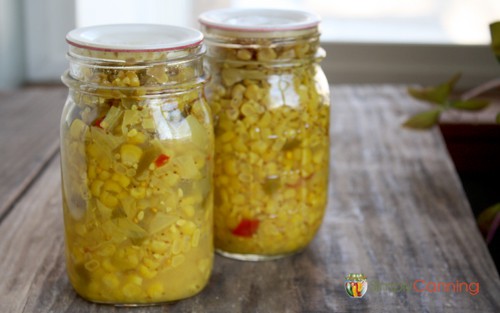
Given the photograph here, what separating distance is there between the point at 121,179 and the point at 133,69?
0.32 ft

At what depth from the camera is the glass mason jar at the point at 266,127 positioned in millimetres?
841

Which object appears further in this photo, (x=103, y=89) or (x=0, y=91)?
(x=0, y=91)

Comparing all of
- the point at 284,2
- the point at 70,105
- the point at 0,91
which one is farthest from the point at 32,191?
the point at 284,2

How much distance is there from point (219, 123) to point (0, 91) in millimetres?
771

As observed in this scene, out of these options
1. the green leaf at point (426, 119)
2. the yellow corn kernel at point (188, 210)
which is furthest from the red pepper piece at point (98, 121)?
the green leaf at point (426, 119)

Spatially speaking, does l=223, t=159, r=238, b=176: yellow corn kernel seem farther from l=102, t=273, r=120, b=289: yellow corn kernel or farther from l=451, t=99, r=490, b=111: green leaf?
l=451, t=99, r=490, b=111: green leaf

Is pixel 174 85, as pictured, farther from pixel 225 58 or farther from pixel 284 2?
pixel 284 2

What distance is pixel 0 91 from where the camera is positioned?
1.50 metres

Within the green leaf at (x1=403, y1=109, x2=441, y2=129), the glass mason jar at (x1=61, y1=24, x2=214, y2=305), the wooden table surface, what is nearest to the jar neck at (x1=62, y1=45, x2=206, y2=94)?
the glass mason jar at (x1=61, y1=24, x2=214, y2=305)

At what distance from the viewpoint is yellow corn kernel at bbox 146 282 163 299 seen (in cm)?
79

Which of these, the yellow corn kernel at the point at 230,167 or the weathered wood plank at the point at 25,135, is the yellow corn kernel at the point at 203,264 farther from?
the weathered wood plank at the point at 25,135

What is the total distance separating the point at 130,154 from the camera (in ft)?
Answer: 2.42

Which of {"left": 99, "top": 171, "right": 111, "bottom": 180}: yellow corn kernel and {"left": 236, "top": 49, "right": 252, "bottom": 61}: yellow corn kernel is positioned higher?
{"left": 236, "top": 49, "right": 252, "bottom": 61}: yellow corn kernel

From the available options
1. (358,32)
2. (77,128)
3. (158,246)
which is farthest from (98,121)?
(358,32)
